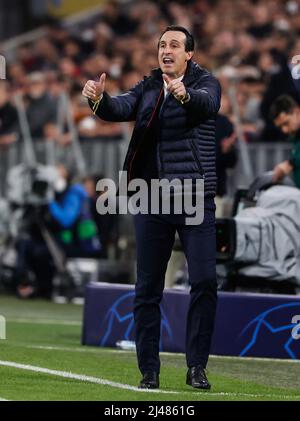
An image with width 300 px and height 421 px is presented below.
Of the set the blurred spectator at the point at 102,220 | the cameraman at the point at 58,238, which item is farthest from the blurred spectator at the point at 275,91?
the cameraman at the point at 58,238

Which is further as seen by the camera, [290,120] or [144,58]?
[144,58]

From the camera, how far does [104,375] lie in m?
9.72

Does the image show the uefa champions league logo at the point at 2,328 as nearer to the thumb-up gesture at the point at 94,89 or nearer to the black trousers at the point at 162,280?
the black trousers at the point at 162,280

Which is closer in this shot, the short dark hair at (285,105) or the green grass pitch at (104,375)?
the green grass pitch at (104,375)

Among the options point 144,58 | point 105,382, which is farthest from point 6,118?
point 105,382

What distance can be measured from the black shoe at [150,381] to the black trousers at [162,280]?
0.04m

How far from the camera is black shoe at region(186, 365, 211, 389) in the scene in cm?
902

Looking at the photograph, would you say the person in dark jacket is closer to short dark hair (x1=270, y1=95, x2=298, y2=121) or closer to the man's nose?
the man's nose

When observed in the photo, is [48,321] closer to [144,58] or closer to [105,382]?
[105,382]

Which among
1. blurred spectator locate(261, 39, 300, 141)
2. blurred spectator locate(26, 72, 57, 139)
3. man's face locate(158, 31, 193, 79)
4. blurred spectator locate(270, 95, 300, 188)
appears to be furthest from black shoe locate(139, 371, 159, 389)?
blurred spectator locate(26, 72, 57, 139)

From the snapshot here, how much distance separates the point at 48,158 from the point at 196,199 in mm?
11871

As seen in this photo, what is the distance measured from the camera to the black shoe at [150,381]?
894cm

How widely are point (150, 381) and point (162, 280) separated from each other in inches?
24.8

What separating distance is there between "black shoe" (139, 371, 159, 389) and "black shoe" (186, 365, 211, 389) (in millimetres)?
239
